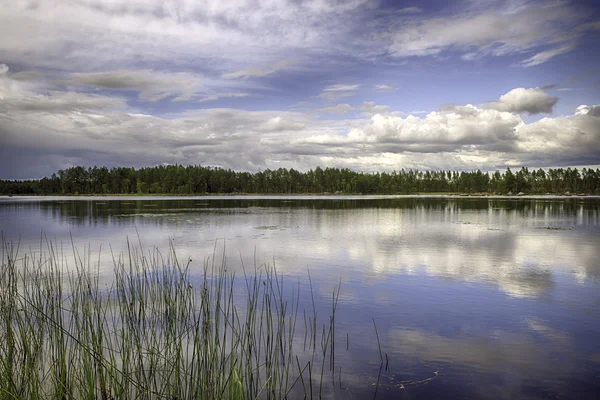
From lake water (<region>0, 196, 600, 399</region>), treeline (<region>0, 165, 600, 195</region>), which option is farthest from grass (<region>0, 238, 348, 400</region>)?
treeline (<region>0, 165, 600, 195</region>)

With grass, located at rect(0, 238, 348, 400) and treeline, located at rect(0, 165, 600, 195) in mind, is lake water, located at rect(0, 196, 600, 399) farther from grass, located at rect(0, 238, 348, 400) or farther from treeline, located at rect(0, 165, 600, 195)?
treeline, located at rect(0, 165, 600, 195)

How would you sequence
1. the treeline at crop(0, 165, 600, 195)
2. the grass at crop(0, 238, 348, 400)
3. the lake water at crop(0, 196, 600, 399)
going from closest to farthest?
1. the grass at crop(0, 238, 348, 400)
2. the lake water at crop(0, 196, 600, 399)
3. the treeline at crop(0, 165, 600, 195)

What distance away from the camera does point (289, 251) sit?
17.9 meters

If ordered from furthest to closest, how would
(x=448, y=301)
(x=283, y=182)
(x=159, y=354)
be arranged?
(x=283, y=182), (x=448, y=301), (x=159, y=354)

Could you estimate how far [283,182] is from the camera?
516 feet

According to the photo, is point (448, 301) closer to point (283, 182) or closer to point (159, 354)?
point (159, 354)

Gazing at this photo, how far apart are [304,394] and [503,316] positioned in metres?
5.43

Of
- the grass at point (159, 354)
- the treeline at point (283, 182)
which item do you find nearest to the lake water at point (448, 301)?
the grass at point (159, 354)

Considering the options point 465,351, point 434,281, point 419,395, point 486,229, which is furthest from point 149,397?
point 486,229

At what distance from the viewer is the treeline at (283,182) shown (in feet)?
461

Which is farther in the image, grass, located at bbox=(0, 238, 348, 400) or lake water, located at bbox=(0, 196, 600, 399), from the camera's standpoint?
lake water, located at bbox=(0, 196, 600, 399)

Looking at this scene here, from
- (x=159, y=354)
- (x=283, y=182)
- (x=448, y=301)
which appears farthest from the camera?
(x=283, y=182)

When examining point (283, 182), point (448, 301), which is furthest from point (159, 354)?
point (283, 182)

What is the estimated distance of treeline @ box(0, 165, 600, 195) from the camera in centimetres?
A: 14062
